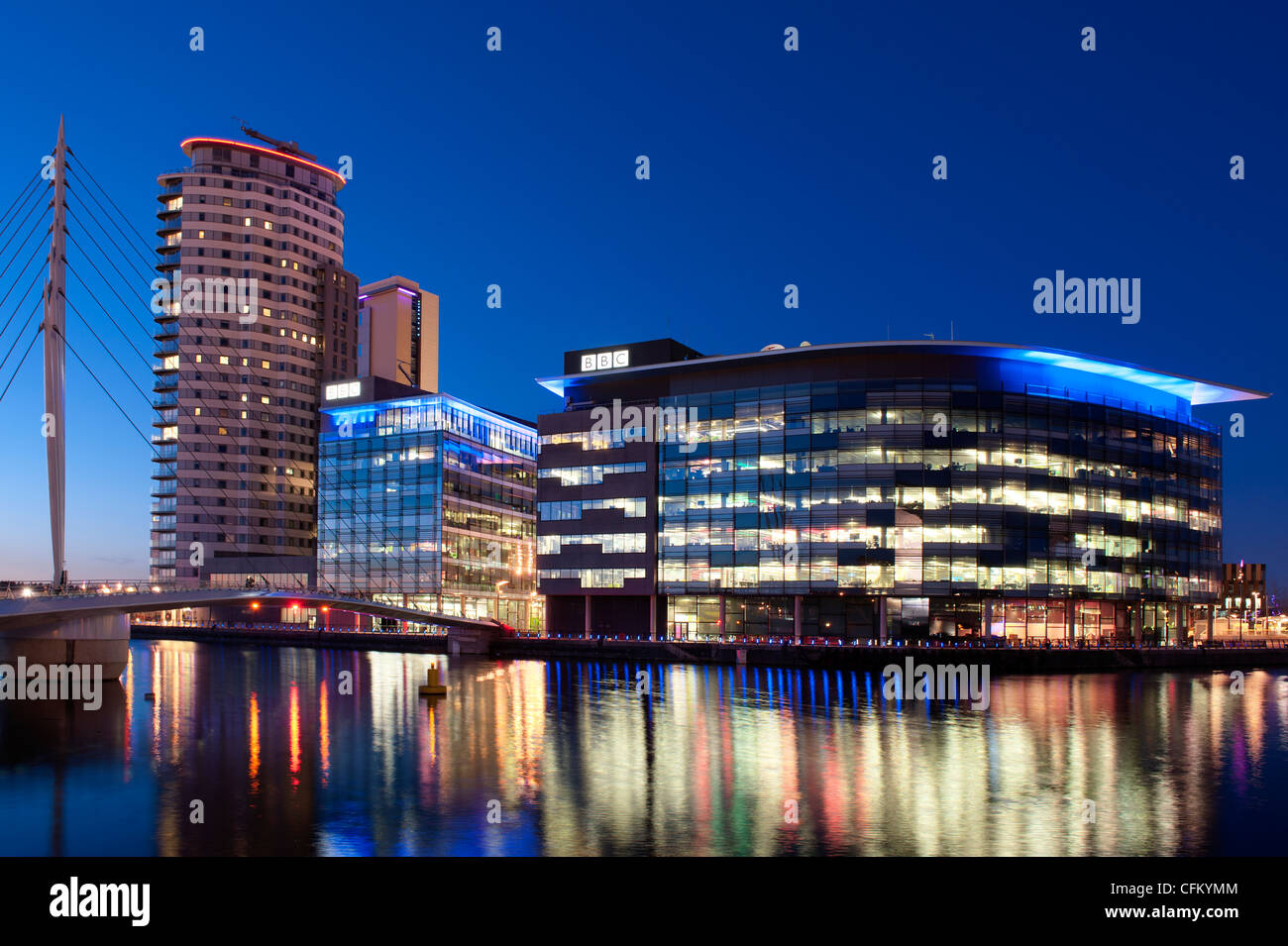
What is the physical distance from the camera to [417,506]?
132 m

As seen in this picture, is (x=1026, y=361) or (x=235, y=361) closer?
(x=1026, y=361)

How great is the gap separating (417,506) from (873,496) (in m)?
59.9

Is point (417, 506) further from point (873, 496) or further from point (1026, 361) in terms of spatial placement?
point (1026, 361)

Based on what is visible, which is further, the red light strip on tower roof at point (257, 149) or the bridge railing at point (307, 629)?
the red light strip on tower roof at point (257, 149)

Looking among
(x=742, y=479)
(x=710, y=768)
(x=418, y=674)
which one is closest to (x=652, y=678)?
(x=418, y=674)

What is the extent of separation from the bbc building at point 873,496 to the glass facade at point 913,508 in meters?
0.19

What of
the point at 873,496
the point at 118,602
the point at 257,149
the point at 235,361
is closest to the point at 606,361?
the point at 873,496

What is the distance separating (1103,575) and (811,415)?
3267 cm

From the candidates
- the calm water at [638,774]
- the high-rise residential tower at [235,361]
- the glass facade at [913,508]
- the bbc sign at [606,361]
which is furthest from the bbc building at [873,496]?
the high-rise residential tower at [235,361]

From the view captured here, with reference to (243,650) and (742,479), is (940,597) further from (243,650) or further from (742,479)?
(243,650)

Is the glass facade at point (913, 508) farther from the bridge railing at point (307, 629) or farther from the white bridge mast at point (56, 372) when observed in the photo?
the white bridge mast at point (56, 372)

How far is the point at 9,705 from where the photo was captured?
51.0 m

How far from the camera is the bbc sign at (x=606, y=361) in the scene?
11275 centimetres

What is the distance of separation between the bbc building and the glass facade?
19 cm
